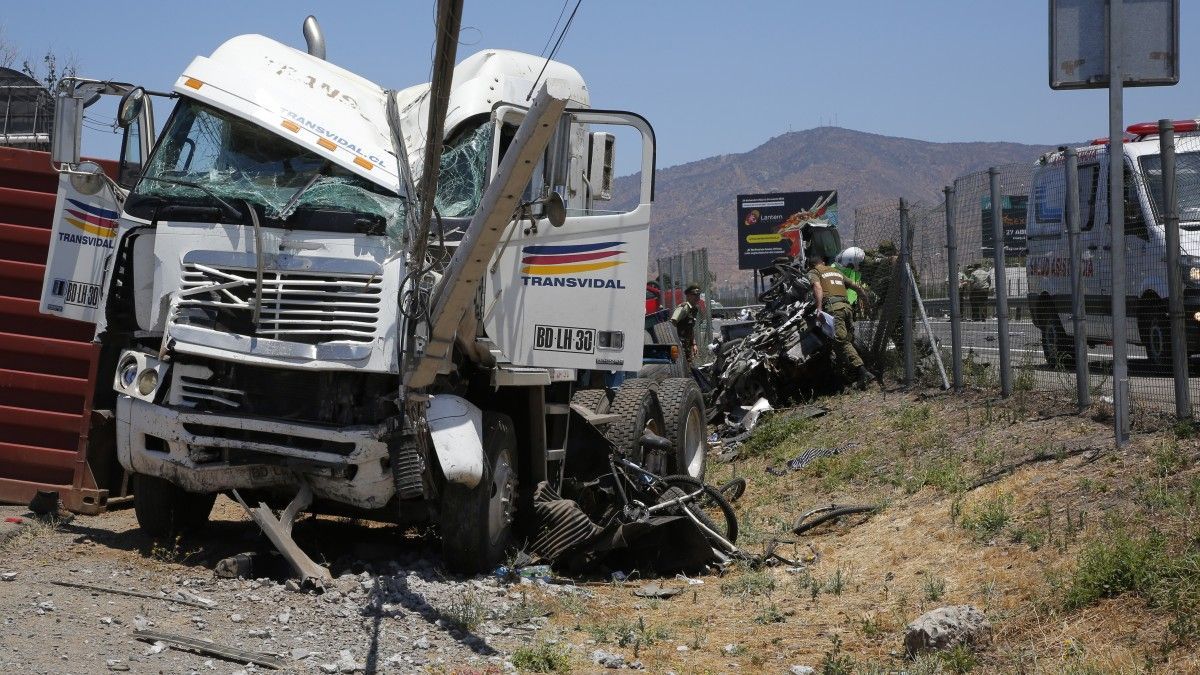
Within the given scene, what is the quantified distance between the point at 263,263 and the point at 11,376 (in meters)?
3.55

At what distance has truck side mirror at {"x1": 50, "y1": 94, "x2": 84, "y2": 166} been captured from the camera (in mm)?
7746

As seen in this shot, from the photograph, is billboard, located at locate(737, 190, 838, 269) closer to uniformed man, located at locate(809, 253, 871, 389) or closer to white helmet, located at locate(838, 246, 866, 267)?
white helmet, located at locate(838, 246, 866, 267)

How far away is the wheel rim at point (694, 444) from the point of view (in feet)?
37.0

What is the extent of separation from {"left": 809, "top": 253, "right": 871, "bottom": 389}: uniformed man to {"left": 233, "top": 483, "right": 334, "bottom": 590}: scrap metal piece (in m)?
8.16

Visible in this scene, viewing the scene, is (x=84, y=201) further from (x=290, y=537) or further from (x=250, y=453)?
(x=290, y=537)

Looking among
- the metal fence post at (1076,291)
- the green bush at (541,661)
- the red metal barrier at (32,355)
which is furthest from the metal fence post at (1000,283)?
the red metal barrier at (32,355)

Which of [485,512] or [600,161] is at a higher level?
[600,161]

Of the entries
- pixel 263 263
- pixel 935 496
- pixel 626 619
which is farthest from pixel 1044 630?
pixel 263 263

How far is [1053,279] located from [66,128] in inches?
311

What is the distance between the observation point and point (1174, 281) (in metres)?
8.47

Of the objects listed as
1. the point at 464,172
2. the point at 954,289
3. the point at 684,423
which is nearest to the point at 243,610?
the point at 464,172

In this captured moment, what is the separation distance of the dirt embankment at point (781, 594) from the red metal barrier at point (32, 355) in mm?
825

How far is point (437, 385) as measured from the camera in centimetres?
731

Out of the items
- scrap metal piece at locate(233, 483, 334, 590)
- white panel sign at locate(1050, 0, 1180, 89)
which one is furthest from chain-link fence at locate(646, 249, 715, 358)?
scrap metal piece at locate(233, 483, 334, 590)
